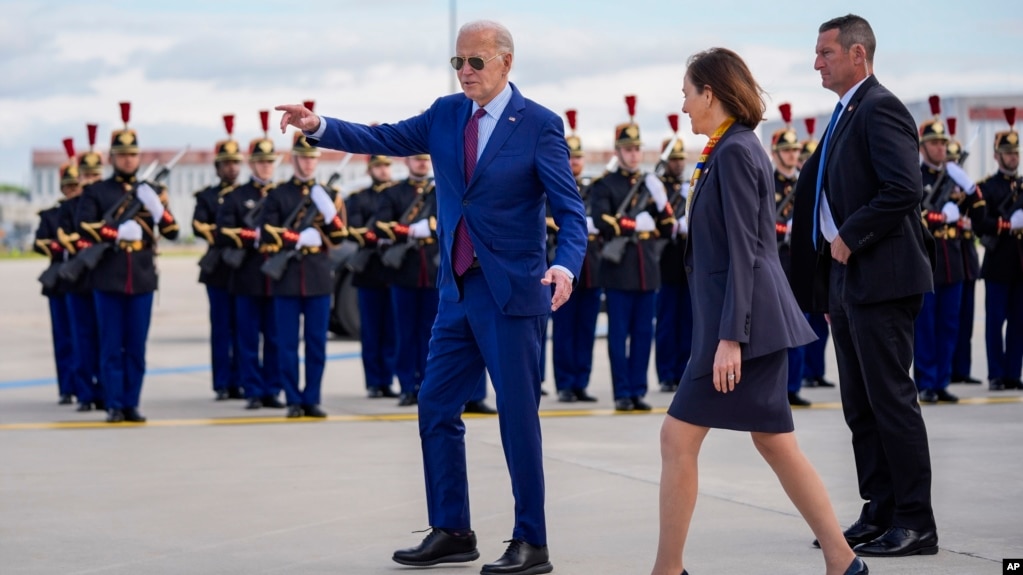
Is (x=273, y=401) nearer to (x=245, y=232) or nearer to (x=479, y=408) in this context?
(x=245, y=232)

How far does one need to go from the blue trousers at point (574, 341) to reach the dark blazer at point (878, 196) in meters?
5.96

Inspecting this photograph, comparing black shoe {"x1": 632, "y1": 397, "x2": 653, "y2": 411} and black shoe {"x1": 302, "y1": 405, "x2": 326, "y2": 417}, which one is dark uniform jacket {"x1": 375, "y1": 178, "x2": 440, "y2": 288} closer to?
black shoe {"x1": 302, "y1": 405, "x2": 326, "y2": 417}

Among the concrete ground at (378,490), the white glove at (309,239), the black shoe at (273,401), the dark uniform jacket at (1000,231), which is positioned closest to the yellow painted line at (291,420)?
the concrete ground at (378,490)

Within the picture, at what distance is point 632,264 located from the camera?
11.6 metres

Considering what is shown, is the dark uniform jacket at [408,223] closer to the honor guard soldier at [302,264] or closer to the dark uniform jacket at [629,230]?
the honor guard soldier at [302,264]

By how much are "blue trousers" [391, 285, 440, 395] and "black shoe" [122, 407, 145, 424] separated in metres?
2.07

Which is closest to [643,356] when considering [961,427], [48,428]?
[961,427]

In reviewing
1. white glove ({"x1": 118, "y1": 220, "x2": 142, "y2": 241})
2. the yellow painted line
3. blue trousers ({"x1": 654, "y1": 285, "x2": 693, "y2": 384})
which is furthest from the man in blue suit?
blue trousers ({"x1": 654, "y1": 285, "x2": 693, "y2": 384})

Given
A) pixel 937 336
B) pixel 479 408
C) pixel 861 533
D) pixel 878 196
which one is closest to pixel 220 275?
pixel 479 408

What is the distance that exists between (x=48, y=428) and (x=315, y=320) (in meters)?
1.91

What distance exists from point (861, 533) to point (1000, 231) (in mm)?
6872

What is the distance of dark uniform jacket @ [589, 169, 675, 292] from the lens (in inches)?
458

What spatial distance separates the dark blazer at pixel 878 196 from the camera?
Result: 570 cm

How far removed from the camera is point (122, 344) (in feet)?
34.8
